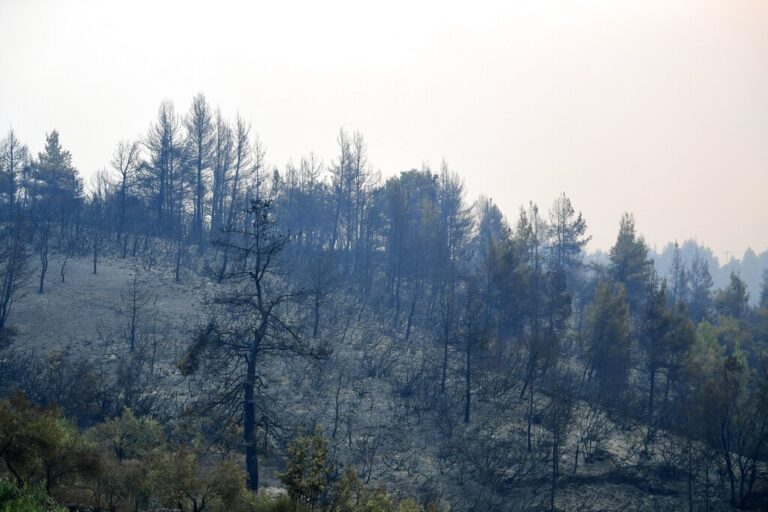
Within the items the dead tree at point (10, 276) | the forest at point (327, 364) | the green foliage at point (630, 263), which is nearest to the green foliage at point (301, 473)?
the forest at point (327, 364)

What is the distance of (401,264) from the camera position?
42.7m

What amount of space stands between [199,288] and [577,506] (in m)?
27.1

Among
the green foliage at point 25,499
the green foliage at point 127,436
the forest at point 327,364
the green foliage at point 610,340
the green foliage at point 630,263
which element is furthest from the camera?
the green foliage at point 630,263

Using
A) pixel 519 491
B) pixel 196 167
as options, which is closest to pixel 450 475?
pixel 519 491

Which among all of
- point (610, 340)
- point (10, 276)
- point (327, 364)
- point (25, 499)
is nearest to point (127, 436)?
point (25, 499)

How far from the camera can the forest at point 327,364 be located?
1395 cm

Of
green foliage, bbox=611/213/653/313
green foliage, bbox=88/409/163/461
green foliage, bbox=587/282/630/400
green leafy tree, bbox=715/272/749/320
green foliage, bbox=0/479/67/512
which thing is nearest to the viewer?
green foliage, bbox=0/479/67/512

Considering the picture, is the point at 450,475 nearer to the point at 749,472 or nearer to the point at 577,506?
the point at 577,506

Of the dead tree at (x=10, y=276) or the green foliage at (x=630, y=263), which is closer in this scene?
the dead tree at (x=10, y=276)

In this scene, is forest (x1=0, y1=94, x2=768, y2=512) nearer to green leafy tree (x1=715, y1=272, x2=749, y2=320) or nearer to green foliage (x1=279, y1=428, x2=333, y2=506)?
green foliage (x1=279, y1=428, x2=333, y2=506)

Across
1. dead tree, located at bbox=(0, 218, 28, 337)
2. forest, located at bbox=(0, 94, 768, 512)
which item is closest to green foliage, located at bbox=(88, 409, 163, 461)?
forest, located at bbox=(0, 94, 768, 512)

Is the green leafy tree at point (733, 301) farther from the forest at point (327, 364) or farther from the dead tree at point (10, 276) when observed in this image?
the dead tree at point (10, 276)

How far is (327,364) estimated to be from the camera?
29688mm

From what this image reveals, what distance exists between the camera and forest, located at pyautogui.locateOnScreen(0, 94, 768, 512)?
13945 millimetres
